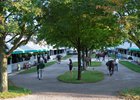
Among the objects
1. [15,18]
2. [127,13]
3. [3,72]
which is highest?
[127,13]

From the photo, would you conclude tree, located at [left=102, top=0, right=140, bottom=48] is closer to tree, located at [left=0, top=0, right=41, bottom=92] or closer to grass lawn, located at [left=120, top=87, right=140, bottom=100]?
grass lawn, located at [left=120, top=87, right=140, bottom=100]

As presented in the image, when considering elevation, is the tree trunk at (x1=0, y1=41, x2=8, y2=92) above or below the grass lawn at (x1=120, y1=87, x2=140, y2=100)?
above

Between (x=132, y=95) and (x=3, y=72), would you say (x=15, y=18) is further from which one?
(x=132, y=95)

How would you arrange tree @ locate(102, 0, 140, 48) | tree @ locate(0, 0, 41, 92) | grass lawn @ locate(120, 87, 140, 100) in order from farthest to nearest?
grass lawn @ locate(120, 87, 140, 100) < tree @ locate(102, 0, 140, 48) < tree @ locate(0, 0, 41, 92)

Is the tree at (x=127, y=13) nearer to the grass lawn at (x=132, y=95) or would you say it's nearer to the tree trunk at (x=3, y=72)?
the grass lawn at (x=132, y=95)

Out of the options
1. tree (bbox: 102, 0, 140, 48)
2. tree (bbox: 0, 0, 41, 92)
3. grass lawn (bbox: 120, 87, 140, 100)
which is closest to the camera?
tree (bbox: 0, 0, 41, 92)

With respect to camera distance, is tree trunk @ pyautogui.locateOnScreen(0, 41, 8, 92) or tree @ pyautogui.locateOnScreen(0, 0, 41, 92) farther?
tree trunk @ pyautogui.locateOnScreen(0, 41, 8, 92)

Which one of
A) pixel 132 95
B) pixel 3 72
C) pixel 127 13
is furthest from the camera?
pixel 3 72

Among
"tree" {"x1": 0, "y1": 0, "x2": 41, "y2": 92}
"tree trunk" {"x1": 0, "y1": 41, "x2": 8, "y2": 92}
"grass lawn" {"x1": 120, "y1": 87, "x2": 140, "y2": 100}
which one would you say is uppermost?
"tree" {"x1": 0, "y1": 0, "x2": 41, "y2": 92}

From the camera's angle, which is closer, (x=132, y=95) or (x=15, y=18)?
(x=15, y=18)

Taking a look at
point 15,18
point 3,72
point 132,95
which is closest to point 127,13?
point 132,95

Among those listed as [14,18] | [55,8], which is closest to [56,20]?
[55,8]

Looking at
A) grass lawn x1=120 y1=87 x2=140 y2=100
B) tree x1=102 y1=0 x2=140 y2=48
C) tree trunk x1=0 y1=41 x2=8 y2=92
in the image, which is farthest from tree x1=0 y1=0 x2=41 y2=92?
grass lawn x1=120 y1=87 x2=140 y2=100

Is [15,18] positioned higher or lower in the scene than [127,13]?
lower
